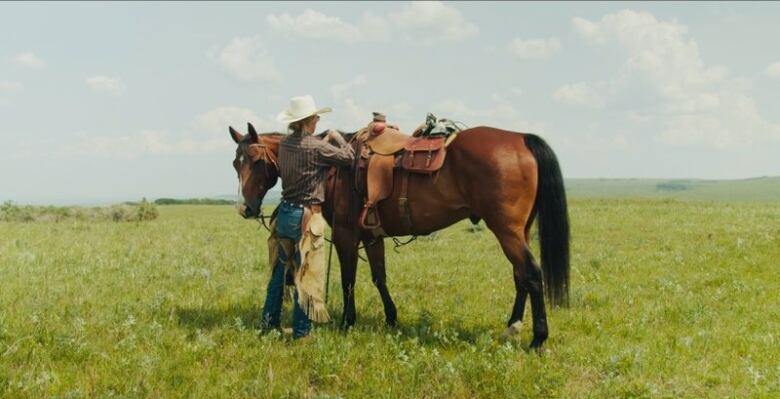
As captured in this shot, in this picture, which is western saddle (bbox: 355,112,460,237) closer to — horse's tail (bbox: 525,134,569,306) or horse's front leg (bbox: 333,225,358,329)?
horse's front leg (bbox: 333,225,358,329)

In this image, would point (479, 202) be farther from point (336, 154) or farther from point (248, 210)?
point (248, 210)

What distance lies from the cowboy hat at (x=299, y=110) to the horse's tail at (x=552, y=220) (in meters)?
2.90

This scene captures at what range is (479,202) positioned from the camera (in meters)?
7.15

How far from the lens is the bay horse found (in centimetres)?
698

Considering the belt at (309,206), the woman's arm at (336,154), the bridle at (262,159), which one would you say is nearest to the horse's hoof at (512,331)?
the belt at (309,206)

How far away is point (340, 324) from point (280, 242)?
5.29ft

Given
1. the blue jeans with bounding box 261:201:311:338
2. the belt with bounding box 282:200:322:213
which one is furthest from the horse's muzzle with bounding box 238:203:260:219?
the belt with bounding box 282:200:322:213

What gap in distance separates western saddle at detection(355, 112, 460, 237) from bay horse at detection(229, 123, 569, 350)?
0.12m

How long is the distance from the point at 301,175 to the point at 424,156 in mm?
1663

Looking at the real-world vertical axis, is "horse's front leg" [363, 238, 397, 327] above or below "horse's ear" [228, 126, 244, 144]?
below

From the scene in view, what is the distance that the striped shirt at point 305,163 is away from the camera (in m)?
7.32

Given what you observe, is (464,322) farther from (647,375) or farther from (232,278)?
(232,278)

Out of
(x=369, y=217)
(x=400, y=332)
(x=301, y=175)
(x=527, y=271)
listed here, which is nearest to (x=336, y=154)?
(x=301, y=175)

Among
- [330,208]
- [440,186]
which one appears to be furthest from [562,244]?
[330,208]
